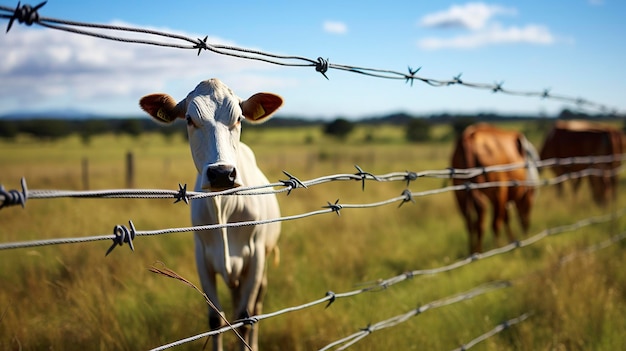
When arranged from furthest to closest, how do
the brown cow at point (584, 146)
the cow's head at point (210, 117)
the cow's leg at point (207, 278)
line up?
the brown cow at point (584, 146) → the cow's leg at point (207, 278) → the cow's head at point (210, 117)

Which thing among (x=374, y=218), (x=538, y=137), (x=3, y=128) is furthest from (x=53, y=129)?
(x=374, y=218)

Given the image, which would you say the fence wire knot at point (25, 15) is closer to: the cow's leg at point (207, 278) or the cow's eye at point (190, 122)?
the cow's eye at point (190, 122)

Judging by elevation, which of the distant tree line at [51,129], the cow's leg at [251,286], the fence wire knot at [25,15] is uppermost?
the distant tree line at [51,129]

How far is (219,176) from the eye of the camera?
7.25ft

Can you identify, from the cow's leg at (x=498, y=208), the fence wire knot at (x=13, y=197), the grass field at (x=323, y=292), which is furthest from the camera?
the cow's leg at (x=498, y=208)

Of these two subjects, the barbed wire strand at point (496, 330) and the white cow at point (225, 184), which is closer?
the white cow at point (225, 184)

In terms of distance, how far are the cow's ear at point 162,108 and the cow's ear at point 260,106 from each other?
33cm

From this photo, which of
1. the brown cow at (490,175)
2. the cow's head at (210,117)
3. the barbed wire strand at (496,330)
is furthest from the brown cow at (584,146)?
the cow's head at (210,117)

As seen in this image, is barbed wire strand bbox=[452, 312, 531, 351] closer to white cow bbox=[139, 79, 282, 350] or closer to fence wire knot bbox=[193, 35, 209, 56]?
white cow bbox=[139, 79, 282, 350]

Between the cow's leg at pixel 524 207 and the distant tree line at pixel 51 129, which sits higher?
the distant tree line at pixel 51 129

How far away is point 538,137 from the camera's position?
163 ft

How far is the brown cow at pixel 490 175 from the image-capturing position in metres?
6.81

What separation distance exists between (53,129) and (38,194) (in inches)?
2818

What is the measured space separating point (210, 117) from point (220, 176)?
1.17 feet
